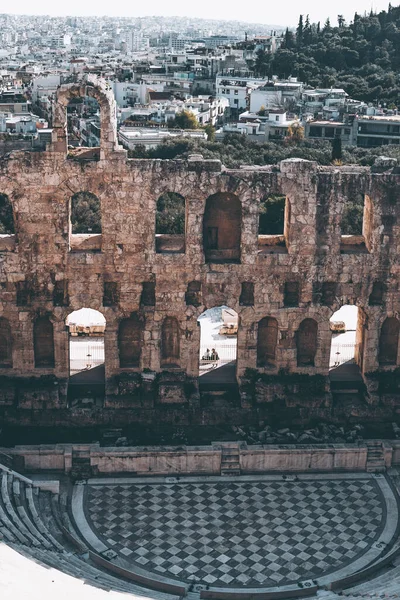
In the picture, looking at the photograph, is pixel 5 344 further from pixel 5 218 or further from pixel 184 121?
pixel 184 121

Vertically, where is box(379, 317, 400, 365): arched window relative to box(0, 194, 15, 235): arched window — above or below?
above

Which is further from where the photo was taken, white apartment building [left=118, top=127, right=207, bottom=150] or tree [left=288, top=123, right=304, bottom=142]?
tree [left=288, top=123, right=304, bottom=142]

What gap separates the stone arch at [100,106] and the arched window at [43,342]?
609 centimetres

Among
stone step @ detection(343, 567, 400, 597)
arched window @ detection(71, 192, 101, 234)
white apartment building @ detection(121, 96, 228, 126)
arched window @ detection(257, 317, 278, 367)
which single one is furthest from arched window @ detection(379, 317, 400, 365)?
white apartment building @ detection(121, 96, 228, 126)

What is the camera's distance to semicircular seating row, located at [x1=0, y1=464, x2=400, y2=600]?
23.2 m

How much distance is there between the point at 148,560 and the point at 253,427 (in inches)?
304

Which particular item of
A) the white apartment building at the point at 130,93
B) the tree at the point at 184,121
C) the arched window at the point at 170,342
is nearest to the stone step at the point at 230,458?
the arched window at the point at 170,342

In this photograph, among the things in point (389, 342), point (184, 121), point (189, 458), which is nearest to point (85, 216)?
point (389, 342)

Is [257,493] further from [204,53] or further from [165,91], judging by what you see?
[204,53]

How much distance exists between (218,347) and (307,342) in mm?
5912

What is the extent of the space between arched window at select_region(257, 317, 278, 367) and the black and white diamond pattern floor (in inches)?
206

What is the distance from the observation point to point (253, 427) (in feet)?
105

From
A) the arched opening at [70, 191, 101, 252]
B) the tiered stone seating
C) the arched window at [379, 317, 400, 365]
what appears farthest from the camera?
the arched opening at [70, 191, 101, 252]

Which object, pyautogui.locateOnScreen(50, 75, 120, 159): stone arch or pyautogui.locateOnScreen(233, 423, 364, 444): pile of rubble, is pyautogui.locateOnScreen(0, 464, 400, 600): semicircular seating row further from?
pyautogui.locateOnScreen(50, 75, 120, 159): stone arch
